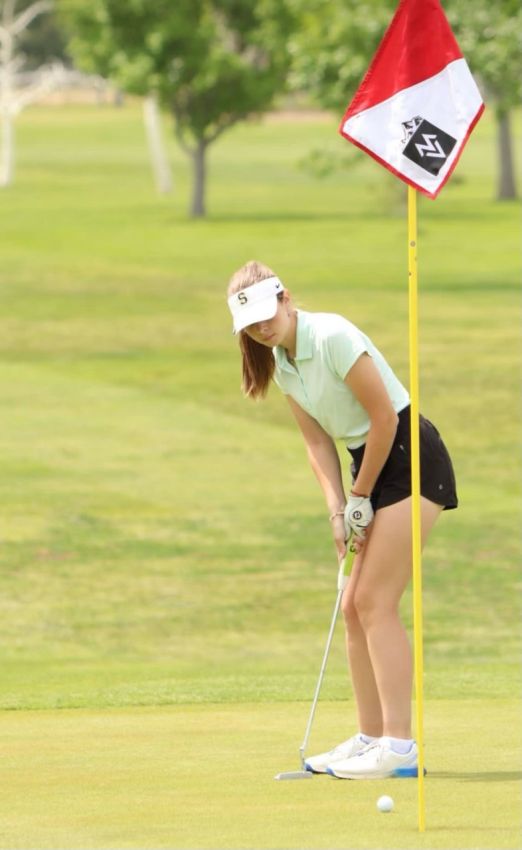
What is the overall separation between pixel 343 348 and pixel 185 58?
168 feet

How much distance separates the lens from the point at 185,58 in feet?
185

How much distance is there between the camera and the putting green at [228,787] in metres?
5.46

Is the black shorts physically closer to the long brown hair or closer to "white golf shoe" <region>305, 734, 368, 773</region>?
the long brown hair

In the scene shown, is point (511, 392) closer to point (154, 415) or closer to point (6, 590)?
point (154, 415)

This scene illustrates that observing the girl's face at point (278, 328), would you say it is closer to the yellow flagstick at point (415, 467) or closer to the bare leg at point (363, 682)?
the yellow flagstick at point (415, 467)

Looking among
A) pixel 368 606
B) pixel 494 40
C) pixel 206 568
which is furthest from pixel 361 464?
pixel 494 40

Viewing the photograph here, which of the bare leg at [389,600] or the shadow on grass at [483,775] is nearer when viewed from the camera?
the shadow on grass at [483,775]

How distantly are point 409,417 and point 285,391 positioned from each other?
1.45ft

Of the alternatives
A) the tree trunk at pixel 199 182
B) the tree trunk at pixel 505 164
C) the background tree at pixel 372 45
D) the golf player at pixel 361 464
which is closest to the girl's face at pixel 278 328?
the golf player at pixel 361 464

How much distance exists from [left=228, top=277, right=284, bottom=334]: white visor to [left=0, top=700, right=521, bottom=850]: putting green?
1.53 metres

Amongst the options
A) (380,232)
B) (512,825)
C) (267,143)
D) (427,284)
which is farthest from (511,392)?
(267,143)

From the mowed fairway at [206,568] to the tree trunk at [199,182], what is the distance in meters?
11.7

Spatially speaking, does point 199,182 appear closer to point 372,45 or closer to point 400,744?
point 372,45

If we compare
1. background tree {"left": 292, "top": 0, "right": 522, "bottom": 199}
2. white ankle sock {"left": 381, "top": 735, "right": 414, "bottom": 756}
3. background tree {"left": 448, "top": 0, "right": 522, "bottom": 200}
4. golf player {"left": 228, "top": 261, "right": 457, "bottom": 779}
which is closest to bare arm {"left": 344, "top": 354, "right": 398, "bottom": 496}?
golf player {"left": 228, "top": 261, "right": 457, "bottom": 779}
